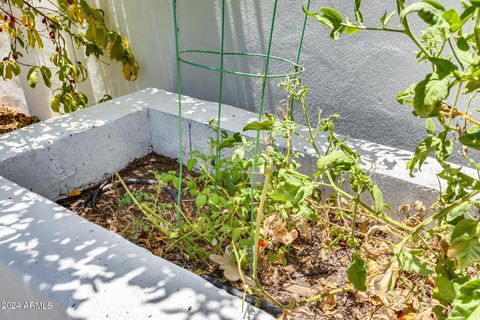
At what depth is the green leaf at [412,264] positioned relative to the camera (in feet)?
3.26

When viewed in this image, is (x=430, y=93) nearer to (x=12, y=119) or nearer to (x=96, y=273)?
(x=96, y=273)

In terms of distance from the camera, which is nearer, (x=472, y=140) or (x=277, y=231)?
(x=472, y=140)

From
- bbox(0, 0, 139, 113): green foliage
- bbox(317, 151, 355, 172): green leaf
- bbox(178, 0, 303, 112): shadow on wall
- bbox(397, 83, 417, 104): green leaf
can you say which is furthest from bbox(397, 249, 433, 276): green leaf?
bbox(0, 0, 139, 113): green foliage

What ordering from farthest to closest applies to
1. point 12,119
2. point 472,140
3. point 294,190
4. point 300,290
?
point 12,119 < point 300,290 < point 294,190 < point 472,140

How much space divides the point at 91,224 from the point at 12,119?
3.42m

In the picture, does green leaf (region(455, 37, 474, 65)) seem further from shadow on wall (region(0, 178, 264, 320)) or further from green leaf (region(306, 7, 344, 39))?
shadow on wall (region(0, 178, 264, 320))

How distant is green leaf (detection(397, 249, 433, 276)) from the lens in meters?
0.99

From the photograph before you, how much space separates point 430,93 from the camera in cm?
70

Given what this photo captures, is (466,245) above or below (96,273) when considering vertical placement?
above

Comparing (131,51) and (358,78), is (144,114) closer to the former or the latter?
(131,51)

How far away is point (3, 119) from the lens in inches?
181

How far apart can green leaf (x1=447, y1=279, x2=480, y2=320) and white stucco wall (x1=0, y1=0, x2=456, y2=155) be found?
67.1 inches


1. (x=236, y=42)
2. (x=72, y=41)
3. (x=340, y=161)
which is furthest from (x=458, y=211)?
(x=72, y=41)

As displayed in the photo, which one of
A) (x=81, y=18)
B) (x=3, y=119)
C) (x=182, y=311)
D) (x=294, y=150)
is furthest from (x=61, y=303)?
(x=3, y=119)
